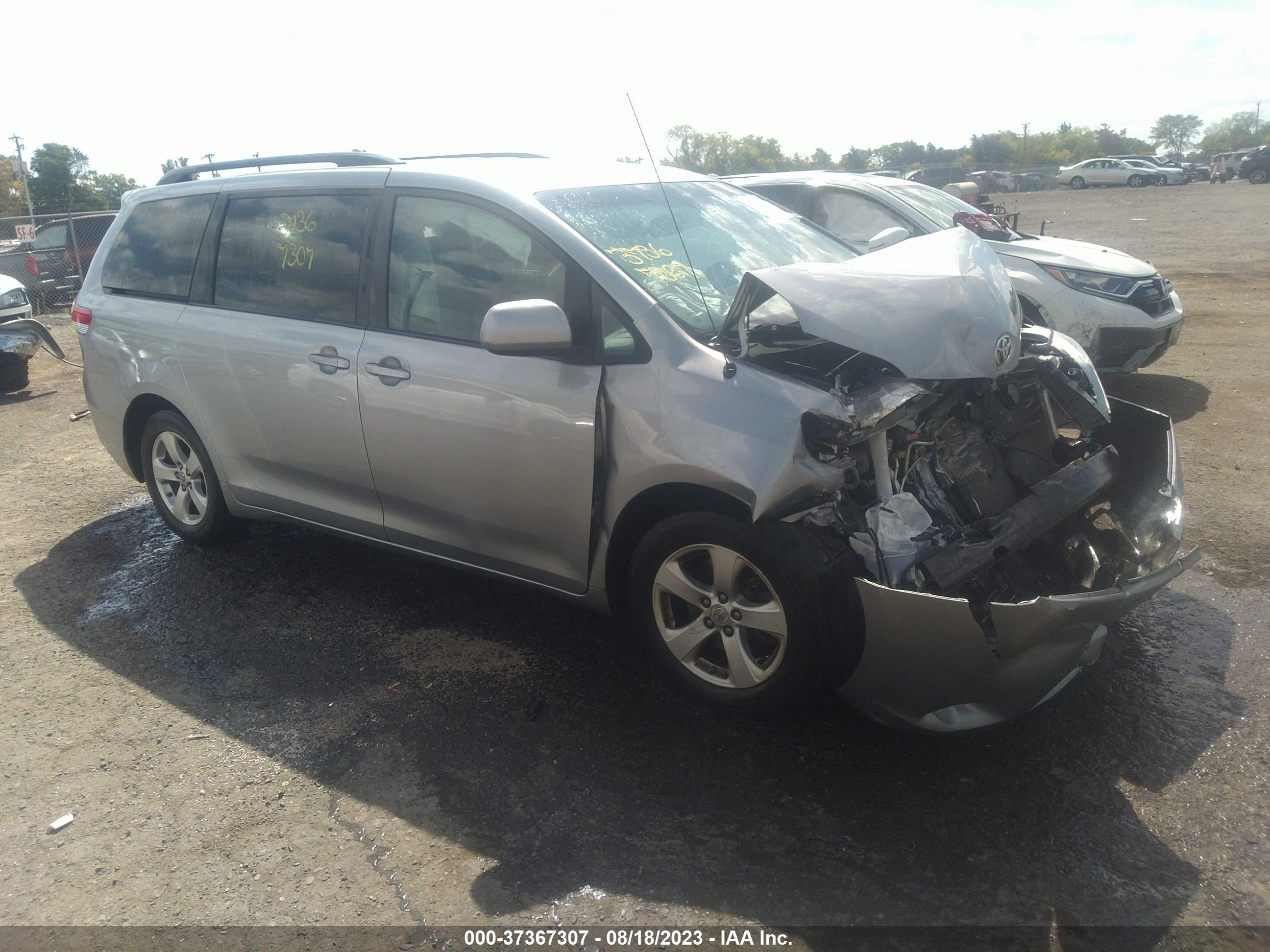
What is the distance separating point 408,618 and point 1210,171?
5279 centimetres

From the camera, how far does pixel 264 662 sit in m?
4.06

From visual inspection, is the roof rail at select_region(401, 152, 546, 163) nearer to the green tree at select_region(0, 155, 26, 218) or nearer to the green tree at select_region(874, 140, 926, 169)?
the green tree at select_region(0, 155, 26, 218)

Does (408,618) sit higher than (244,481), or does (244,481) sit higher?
(244,481)

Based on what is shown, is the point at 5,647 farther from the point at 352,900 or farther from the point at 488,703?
the point at 352,900

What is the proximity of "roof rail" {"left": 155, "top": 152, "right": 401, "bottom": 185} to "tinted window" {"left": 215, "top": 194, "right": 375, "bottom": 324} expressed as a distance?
0.28 meters

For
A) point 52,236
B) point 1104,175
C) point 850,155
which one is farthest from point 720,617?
point 850,155

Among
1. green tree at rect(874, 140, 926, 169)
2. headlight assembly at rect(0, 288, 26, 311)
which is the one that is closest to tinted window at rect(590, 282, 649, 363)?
headlight assembly at rect(0, 288, 26, 311)

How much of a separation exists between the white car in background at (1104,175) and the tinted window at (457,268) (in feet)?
156

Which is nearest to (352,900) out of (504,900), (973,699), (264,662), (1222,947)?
(504,900)

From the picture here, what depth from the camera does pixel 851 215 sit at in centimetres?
784

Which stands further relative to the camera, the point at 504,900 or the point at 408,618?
the point at 408,618

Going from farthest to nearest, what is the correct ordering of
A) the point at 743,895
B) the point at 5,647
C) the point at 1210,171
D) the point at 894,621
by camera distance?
the point at 1210,171, the point at 5,647, the point at 894,621, the point at 743,895

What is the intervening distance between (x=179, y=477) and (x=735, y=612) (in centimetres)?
340

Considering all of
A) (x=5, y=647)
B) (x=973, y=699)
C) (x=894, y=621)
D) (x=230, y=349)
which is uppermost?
(x=230, y=349)
